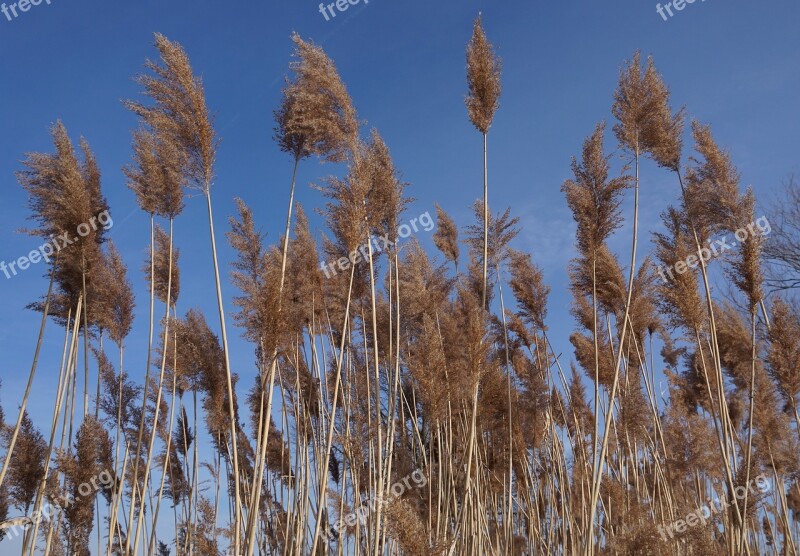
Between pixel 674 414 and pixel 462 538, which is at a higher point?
pixel 674 414

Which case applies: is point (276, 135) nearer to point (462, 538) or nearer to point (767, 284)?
point (462, 538)

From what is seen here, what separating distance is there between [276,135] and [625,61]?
285cm

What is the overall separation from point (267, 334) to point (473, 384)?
1535 millimetres

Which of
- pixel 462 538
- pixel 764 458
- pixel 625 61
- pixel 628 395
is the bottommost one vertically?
pixel 462 538

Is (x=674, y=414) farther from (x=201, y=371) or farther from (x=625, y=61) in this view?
(x=201, y=371)

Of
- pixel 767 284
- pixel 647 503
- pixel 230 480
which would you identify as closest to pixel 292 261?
pixel 230 480

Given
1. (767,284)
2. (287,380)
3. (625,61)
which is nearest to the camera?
(625,61)

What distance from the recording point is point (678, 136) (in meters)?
5.07

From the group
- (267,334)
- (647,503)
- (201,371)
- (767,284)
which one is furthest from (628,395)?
(767,284)

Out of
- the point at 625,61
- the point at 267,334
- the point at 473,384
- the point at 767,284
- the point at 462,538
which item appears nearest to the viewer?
the point at 267,334

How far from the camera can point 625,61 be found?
500cm

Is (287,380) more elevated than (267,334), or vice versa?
(287,380)

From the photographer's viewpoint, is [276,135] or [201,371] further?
[201,371]

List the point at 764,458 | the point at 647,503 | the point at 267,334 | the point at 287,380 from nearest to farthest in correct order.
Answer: the point at 267,334 → the point at 647,503 → the point at 764,458 → the point at 287,380
